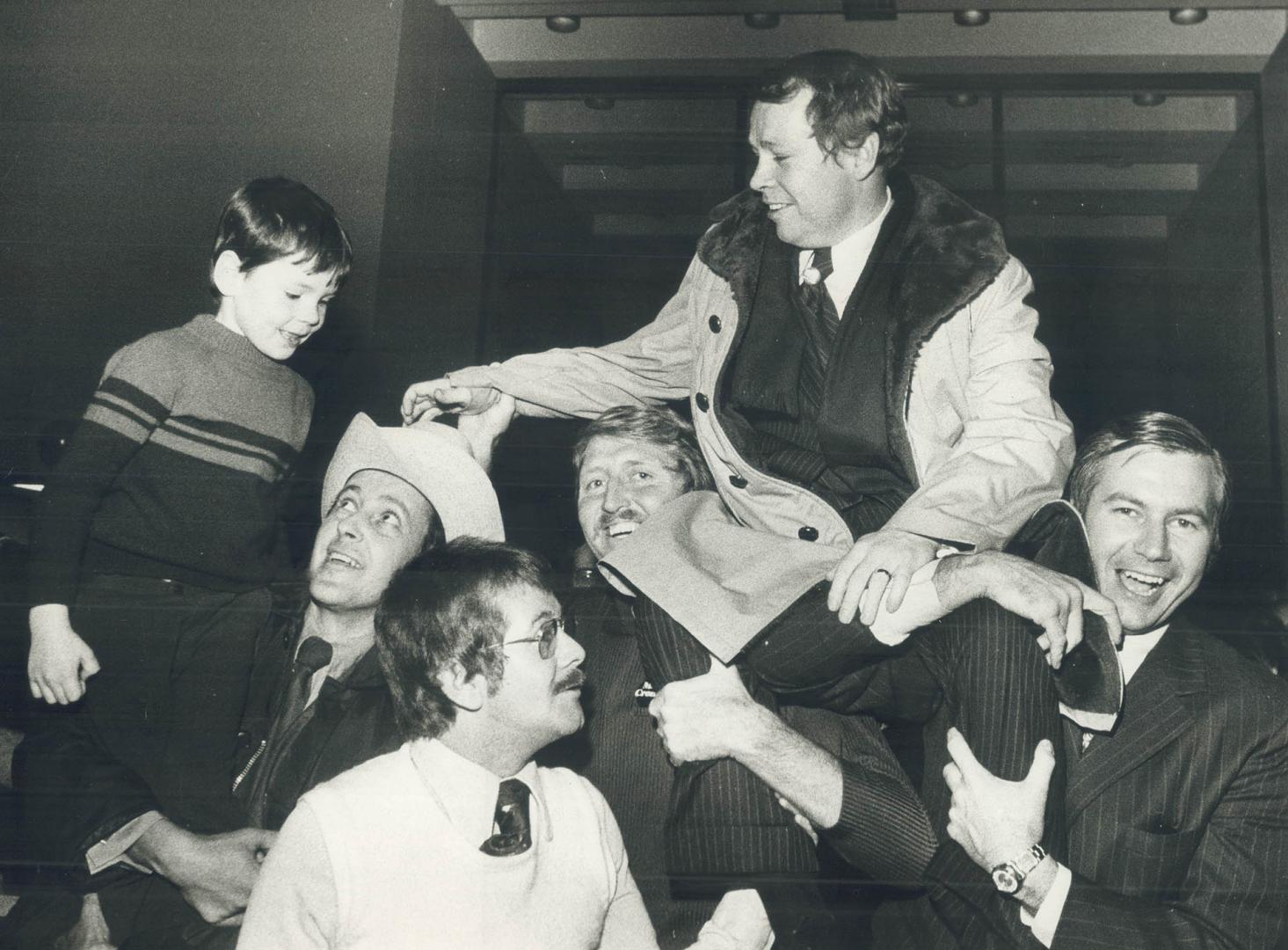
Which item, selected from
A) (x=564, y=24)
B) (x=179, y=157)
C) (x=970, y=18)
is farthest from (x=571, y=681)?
(x=970, y=18)

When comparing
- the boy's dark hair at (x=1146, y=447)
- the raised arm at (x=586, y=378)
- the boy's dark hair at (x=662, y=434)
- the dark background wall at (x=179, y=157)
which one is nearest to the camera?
the boy's dark hair at (x=1146, y=447)

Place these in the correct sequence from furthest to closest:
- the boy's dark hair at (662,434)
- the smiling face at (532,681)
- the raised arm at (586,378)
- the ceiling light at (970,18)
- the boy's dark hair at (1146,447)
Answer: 1. the ceiling light at (970,18)
2. the boy's dark hair at (662,434)
3. the raised arm at (586,378)
4. the boy's dark hair at (1146,447)
5. the smiling face at (532,681)

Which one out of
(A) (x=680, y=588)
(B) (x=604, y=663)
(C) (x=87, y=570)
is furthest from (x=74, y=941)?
(A) (x=680, y=588)

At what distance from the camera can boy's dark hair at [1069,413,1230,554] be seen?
1.83 m

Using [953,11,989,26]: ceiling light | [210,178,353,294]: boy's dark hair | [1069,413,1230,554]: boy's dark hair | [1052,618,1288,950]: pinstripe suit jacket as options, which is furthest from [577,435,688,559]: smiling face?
[953,11,989,26]: ceiling light

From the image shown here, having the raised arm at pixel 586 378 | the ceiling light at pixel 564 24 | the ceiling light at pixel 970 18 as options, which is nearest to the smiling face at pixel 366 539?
the raised arm at pixel 586 378

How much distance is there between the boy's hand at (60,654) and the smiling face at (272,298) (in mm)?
517

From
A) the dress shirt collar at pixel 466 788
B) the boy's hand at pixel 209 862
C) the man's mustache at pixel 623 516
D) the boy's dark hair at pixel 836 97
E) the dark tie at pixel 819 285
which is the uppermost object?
the boy's dark hair at pixel 836 97

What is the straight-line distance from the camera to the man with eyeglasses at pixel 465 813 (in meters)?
1.37

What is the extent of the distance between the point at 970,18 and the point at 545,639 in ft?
6.50

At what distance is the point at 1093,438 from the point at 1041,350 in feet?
0.83

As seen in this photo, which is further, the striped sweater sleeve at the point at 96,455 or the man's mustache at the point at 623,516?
the man's mustache at the point at 623,516

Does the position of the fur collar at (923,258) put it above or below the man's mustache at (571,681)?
above

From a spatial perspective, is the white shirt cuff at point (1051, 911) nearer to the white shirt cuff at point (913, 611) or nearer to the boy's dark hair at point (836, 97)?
the white shirt cuff at point (913, 611)
